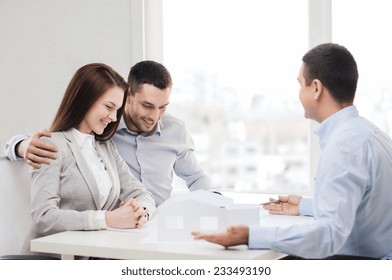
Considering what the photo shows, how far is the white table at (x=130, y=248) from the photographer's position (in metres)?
1.78

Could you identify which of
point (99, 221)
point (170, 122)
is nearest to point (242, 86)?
point (170, 122)

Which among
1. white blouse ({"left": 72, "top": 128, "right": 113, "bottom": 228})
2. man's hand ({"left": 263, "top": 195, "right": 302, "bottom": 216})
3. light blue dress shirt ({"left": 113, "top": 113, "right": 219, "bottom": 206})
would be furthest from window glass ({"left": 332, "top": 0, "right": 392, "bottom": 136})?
white blouse ({"left": 72, "top": 128, "right": 113, "bottom": 228})

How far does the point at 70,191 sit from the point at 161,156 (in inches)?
32.3

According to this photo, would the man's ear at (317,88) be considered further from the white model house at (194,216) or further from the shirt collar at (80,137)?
the shirt collar at (80,137)

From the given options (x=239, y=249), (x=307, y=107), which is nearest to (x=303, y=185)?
(x=307, y=107)

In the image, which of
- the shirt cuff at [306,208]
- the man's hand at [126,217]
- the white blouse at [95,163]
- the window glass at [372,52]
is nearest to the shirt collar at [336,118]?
the shirt cuff at [306,208]

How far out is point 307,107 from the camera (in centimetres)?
205

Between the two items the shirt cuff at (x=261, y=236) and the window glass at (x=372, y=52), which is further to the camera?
the window glass at (x=372, y=52)

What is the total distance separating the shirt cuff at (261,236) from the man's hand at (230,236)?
14 millimetres

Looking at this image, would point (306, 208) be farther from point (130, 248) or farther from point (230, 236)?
point (130, 248)

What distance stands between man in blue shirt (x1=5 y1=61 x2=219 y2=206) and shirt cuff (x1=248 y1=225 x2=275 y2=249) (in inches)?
44.2
